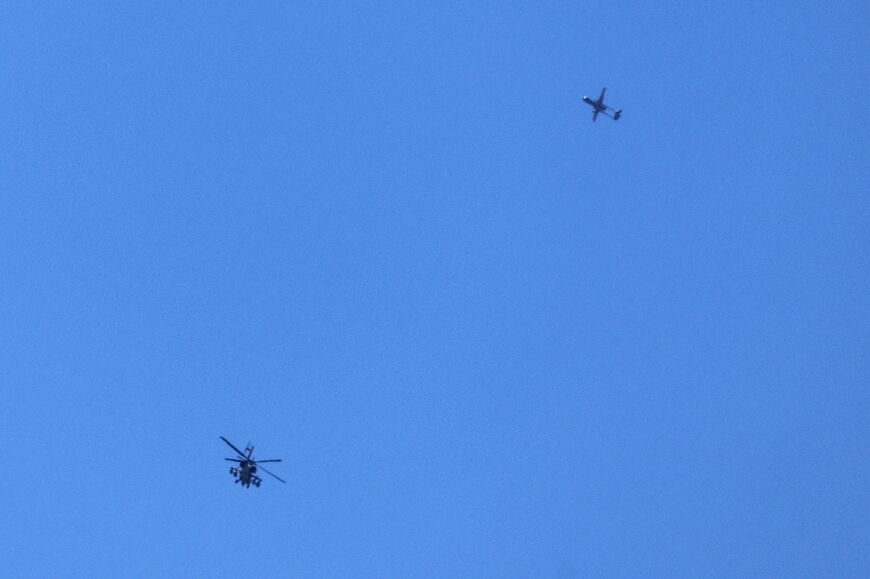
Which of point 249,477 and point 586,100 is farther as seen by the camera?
point 586,100

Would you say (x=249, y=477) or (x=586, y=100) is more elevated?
(x=586, y=100)
